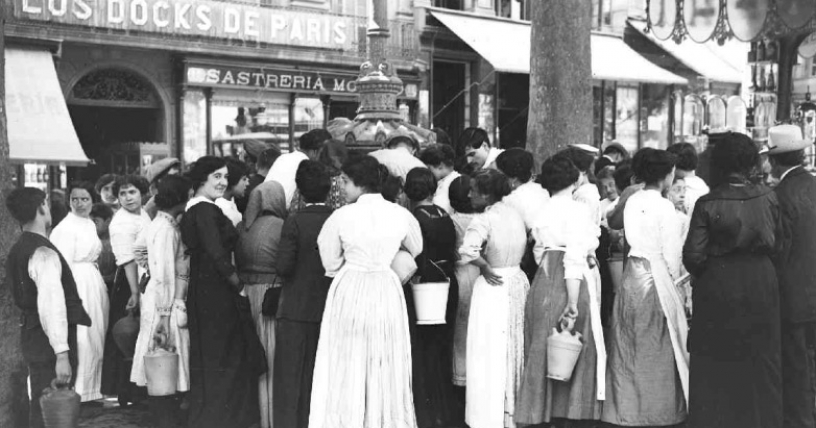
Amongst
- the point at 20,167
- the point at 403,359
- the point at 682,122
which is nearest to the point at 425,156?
the point at 403,359

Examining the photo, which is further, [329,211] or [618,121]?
[618,121]

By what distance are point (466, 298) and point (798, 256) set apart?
7.20ft

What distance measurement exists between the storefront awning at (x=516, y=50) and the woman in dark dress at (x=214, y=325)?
10778 mm

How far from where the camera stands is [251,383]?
641 cm

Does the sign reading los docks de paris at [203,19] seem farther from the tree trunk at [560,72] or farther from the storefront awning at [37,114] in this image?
the tree trunk at [560,72]

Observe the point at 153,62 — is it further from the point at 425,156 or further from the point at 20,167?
the point at 425,156

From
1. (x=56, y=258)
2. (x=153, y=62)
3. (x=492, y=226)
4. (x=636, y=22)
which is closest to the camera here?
(x=56, y=258)

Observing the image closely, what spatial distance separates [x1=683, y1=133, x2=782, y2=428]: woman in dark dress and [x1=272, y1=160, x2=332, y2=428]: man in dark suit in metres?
2.32

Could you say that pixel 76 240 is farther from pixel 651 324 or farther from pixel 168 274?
pixel 651 324

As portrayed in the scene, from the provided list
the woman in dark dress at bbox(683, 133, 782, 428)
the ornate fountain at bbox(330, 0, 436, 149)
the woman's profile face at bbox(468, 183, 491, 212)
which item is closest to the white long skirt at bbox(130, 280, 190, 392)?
the woman's profile face at bbox(468, 183, 491, 212)

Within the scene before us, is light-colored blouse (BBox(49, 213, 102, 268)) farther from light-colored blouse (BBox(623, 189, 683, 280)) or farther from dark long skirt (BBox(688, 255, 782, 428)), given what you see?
dark long skirt (BBox(688, 255, 782, 428))

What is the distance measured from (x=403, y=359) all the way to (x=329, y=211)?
107cm

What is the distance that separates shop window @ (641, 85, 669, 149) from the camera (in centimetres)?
2216

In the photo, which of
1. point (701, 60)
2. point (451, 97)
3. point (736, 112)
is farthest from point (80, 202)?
point (701, 60)
